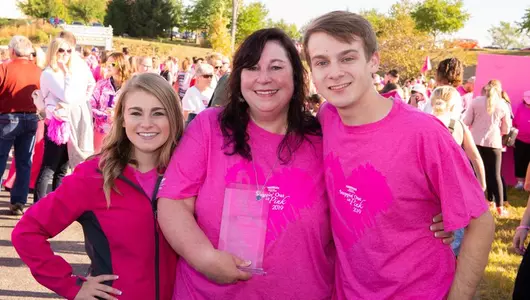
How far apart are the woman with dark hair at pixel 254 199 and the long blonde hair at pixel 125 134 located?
16cm

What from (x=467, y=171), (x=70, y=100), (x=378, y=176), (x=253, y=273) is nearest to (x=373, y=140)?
(x=378, y=176)

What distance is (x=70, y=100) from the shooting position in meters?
5.62

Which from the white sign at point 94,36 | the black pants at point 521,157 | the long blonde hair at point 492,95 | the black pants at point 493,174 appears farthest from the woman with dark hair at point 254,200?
the white sign at point 94,36

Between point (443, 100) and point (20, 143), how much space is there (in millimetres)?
4873

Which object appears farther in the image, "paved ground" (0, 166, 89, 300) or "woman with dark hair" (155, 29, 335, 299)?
"paved ground" (0, 166, 89, 300)

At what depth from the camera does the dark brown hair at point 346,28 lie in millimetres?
1897

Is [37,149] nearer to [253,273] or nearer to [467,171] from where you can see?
[253,273]

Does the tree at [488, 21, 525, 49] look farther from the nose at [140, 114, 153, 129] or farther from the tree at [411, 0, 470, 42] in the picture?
the nose at [140, 114, 153, 129]

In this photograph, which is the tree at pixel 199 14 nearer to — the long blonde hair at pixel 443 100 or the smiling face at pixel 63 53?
the smiling face at pixel 63 53

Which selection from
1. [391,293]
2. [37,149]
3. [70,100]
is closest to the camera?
[391,293]

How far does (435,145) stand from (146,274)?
1.29m

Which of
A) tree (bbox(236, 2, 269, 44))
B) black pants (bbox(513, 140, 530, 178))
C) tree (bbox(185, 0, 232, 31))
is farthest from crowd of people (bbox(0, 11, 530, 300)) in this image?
tree (bbox(185, 0, 232, 31))

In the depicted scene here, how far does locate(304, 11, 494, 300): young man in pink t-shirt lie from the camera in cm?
180

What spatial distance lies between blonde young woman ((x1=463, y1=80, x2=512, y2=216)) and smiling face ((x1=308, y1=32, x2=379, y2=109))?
6620 mm
